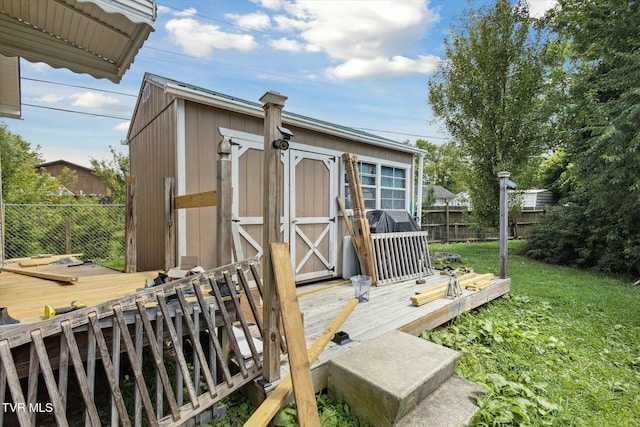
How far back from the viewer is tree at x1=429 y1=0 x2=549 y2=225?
8.34 metres

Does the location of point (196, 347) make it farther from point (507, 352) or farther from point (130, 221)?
point (507, 352)

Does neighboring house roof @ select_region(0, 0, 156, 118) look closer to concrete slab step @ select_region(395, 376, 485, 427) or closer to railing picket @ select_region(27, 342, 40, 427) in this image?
railing picket @ select_region(27, 342, 40, 427)

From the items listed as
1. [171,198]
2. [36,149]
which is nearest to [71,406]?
[171,198]

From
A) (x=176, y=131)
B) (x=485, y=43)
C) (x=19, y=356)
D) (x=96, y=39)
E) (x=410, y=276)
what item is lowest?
(x=410, y=276)

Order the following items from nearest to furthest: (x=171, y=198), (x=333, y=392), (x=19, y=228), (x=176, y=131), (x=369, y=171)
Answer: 1. (x=333, y=392)
2. (x=171, y=198)
3. (x=176, y=131)
4. (x=369, y=171)
5. (x=19, y=228)

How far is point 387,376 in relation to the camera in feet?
6.56

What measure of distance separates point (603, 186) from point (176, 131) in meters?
7.38

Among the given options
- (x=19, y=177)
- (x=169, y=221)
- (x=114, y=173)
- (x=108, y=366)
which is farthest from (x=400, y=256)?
(x=19, y=177)

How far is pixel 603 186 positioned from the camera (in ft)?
19.0

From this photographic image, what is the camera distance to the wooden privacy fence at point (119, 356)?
1342 mm

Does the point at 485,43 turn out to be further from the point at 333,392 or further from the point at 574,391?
the point at 333,392

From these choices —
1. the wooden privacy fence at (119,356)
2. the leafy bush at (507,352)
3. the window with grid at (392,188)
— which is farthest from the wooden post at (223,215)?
the window with grid at (392,188)

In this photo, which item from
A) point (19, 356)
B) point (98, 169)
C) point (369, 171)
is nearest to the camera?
point (19, 356)

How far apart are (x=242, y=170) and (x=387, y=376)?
2.87 metres
